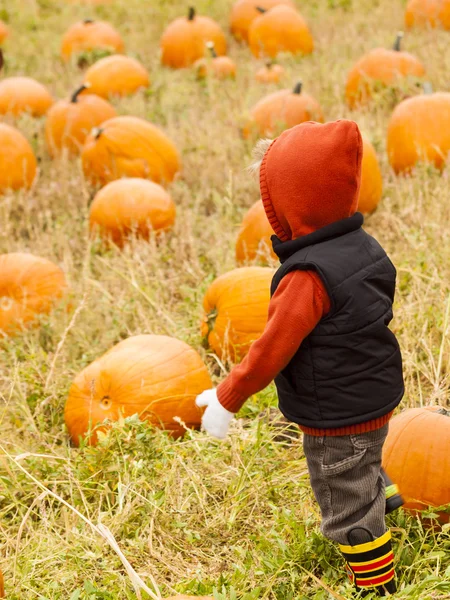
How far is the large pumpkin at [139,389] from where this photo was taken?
3719mm

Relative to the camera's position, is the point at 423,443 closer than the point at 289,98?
Yes

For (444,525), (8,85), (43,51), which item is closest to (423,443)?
(444,525)

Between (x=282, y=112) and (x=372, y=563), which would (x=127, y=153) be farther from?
(x=372, y=563)

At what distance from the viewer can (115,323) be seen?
4531 millimetres

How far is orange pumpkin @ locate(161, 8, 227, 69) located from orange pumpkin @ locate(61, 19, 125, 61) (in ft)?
2.27

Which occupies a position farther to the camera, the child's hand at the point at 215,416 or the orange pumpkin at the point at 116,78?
the orange pumpkin at the point at 116,78

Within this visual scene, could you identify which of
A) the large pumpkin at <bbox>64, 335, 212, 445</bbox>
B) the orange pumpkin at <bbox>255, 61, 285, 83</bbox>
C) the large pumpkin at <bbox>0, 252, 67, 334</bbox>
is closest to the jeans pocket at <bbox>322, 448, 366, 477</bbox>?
the large pumpkin at <bbox>64, 335, 212, 445</bbox>

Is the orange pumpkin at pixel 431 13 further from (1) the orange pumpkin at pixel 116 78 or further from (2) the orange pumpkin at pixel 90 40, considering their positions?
(2) the orange pumpkin at pixel 90 40

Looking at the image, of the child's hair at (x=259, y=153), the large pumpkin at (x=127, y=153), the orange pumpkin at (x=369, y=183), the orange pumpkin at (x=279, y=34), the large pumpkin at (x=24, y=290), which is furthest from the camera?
the orange pumpkin at (x=279, y=34)

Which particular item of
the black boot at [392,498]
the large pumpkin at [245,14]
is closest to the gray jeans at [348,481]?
the black boot at [392,498]

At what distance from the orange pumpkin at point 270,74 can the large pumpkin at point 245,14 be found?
7.57 feet

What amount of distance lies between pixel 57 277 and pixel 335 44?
6052 millimetres

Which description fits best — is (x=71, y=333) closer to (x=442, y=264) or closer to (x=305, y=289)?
(x=442, y=264)

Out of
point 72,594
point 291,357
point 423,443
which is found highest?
point 291,357
